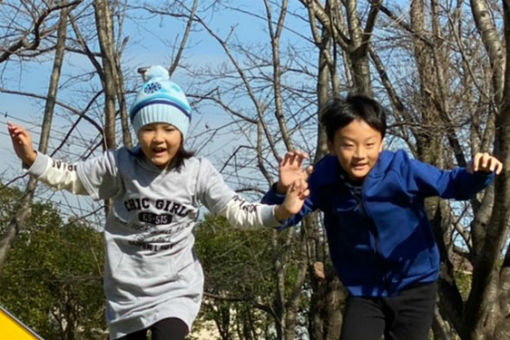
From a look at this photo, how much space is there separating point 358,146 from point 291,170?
0.34m

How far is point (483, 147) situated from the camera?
9.69 meters

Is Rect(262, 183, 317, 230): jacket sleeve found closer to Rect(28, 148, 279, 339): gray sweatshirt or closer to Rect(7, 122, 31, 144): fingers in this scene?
Rect(28, 148, 279, 339): gray sweatshirt

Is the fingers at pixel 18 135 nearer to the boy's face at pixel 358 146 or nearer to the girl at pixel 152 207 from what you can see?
the girl at pixel 152 207

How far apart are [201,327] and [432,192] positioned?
25.0m

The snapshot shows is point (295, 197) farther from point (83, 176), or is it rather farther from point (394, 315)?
point (83, 176)

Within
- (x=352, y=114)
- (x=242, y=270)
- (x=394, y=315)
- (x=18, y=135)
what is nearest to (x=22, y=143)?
(x=18, y=135)

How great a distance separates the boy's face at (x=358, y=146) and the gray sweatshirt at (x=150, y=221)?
41cm

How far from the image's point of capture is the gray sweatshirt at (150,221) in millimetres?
4383

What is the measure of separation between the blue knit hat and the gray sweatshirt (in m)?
0.17

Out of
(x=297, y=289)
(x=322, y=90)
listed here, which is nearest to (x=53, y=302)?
(x=297, y=289)

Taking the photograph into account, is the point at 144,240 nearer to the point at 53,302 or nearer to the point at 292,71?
the point at 292,71

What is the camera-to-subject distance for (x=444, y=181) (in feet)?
14.5

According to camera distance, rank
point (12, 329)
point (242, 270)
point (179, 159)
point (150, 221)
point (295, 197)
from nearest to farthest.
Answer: point (12, 329)
point (295, 197)
point (150, 221)
point (179, 159)
point (242, 270)

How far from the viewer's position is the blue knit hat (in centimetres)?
450
